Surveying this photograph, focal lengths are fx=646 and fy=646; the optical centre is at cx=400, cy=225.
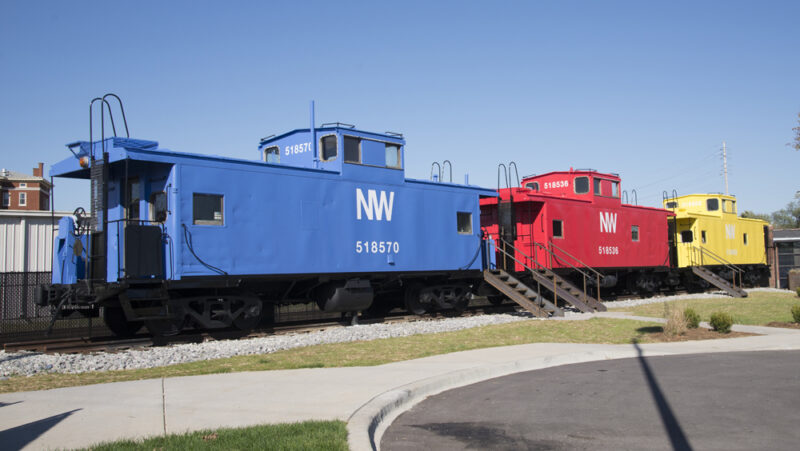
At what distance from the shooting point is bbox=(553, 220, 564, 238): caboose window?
2083 centimetres

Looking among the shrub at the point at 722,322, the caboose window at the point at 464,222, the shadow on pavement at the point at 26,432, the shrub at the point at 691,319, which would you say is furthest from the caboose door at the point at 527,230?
the shadow on pavement at the point at 26,432

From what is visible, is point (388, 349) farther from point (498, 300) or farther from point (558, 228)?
point (558, 228)

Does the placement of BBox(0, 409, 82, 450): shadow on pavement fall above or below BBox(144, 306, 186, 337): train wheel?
below

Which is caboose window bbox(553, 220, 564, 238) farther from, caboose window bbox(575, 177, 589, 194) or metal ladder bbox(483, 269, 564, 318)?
metal ladder bbox(483, 269, 564, 318)

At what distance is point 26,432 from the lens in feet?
18.0

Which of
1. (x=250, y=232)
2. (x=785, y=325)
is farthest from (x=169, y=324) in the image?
(x=785, y=325)

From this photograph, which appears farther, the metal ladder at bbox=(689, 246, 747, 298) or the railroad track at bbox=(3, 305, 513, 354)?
the metal ladder at bbox=(689, 246, 747, 298)

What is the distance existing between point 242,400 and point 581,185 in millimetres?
18416

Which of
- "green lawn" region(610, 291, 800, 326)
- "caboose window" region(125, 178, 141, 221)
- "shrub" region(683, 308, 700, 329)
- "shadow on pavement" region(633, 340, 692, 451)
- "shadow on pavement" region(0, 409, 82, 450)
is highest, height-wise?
"caboose window" region(125, 178, 141, 221)

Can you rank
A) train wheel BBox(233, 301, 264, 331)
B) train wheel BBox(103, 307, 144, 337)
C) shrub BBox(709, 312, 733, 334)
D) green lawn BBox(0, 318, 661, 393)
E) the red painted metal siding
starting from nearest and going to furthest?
green lawn BBox(0, 318, 661, 393), shrub BBox(709, 312, 733, 334), train wheel BBox(103, 307, 144, 337), train wheel BBox(233, 301, 264, 331), the red painted metal siding

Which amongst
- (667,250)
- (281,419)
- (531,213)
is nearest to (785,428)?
(281,419)

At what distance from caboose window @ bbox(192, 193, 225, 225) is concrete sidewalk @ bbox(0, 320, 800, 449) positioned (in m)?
4.70

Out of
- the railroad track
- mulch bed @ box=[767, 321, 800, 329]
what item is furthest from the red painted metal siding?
mulch bed @ box=[767, 321, 800, 329]

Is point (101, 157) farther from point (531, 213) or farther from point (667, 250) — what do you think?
point (667, 250)
